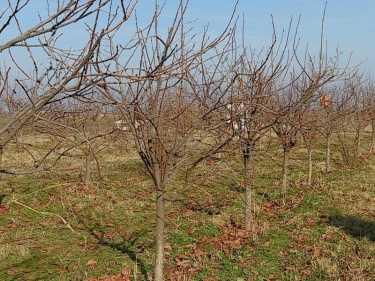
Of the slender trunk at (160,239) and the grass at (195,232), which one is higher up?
the slender trunk at (160,239)

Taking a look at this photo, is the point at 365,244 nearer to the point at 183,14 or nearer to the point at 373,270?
the point at 373,270

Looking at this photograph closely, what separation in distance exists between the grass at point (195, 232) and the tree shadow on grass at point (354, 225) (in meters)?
0.02

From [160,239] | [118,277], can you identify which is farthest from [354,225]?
[118,277]

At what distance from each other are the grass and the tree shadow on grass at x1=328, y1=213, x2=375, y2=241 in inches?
0.7

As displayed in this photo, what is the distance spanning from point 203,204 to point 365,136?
17.2 meters

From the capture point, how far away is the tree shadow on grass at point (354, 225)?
6.47 m

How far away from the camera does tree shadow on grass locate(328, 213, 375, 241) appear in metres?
6.47

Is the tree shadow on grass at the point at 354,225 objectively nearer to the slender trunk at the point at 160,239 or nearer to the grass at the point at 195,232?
the grass at the point at 195,232

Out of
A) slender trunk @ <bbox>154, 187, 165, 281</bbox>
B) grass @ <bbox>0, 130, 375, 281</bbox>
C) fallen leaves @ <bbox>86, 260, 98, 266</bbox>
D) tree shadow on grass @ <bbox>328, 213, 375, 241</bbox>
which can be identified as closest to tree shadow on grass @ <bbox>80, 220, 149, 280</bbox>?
grass @ <bbox>0, 130, 375, 281</bbox>

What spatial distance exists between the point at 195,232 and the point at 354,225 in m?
2.94

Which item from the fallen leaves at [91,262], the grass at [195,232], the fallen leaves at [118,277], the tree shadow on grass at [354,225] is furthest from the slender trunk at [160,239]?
the tree shadow on grass at [354,225]

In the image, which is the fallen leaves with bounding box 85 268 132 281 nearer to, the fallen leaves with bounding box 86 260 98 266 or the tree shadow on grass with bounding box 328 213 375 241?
the fallen leaves with bounding box 86 260 98 266

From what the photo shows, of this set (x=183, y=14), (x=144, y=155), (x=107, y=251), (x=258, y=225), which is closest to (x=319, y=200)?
(x=258, y=225)

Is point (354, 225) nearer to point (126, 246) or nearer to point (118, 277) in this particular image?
point (126, 246)
